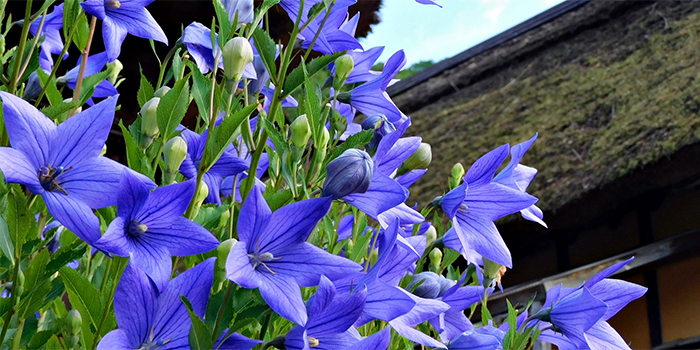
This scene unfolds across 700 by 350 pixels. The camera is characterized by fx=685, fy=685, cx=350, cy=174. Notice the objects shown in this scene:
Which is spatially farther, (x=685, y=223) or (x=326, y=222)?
(x=685, y=223)

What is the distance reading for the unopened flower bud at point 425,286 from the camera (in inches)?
30.6

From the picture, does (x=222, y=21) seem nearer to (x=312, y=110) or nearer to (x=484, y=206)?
(x=312, y=110)

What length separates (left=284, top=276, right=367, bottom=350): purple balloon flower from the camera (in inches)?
19.8

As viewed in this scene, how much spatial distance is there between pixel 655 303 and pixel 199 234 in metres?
3.60

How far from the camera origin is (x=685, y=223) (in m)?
3.59

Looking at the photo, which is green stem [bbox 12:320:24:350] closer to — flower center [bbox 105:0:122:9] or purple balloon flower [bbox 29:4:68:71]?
flower center [bbox 105:0:122:9]

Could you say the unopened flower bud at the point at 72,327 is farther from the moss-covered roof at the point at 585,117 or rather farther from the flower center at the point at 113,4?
the moss-covered roof at the point at 585,117

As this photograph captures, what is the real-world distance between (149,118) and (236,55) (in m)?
0.12

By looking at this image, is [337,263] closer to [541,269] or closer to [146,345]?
[146,345]

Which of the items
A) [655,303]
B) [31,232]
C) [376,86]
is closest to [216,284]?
[31,232]

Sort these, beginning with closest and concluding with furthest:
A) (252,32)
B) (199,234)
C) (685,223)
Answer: (199,234) → (252,32) → (685,223)

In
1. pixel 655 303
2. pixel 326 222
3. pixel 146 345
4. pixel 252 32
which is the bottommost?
pixel 146 345

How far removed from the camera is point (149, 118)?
0.66 meters

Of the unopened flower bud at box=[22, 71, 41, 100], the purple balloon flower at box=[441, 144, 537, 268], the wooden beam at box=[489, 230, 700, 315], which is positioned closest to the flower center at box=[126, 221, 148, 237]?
the purple balloon flower at box=[441, 144, 537, 268]
